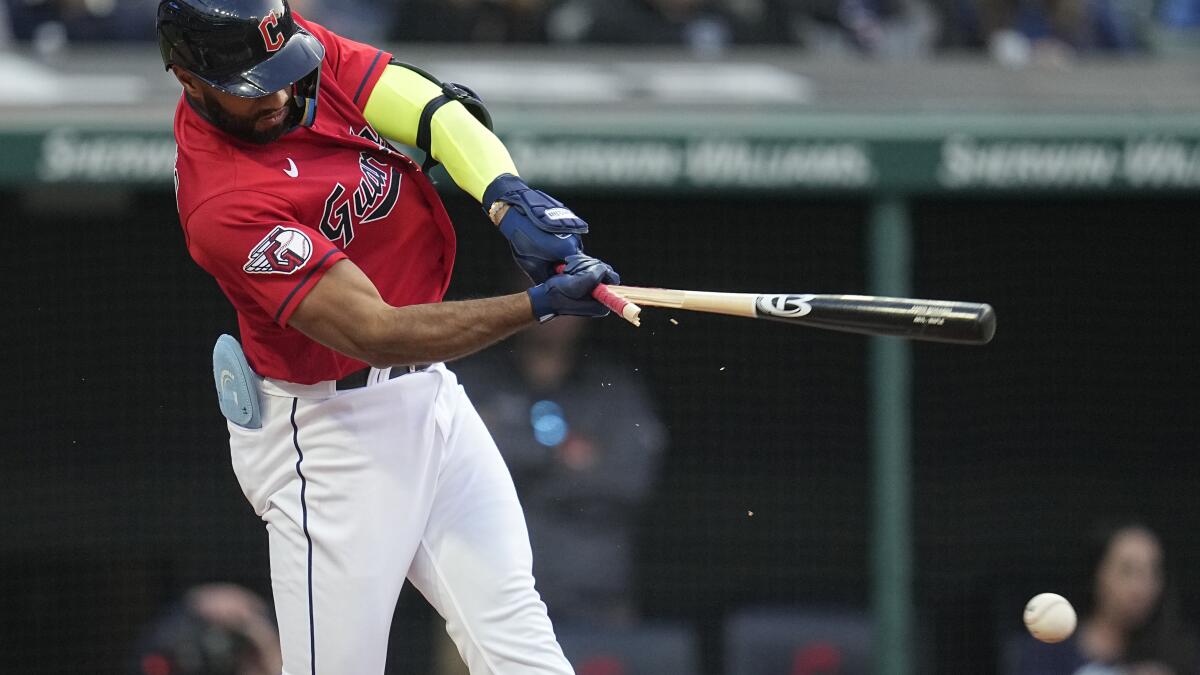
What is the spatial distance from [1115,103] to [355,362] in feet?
8.59

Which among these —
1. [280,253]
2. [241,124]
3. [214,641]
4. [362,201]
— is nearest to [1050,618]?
[362,201]

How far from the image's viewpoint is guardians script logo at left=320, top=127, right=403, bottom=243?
276cm

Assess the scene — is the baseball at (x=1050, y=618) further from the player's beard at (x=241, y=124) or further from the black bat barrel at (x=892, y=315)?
the player's beard at (x=241, y=124)

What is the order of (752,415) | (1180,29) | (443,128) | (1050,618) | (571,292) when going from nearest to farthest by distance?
1. (571,292)
2. (443,128)
3. (1050,618)
4. (752,415)
5. (1180,29)

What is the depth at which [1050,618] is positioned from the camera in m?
3.34

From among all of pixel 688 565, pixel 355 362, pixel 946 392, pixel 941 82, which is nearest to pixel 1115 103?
pixel 941 82

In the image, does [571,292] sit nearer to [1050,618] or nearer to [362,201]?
[362,201]

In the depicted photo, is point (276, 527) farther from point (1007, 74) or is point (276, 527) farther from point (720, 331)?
point (1007, 74)

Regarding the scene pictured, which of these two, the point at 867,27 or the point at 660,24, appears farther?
the point at 867,27

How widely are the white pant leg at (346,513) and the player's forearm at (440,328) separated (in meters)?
0.24

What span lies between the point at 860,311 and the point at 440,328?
66 cm

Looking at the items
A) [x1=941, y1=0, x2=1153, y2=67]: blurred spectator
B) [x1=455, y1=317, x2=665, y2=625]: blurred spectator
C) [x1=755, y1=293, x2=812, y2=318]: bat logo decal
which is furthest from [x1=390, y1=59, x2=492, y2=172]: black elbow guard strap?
[x1=941, y1=0, x2=1153, y2=67]: blurred spectator

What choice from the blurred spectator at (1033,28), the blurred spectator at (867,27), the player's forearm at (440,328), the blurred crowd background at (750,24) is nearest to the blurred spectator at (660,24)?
the blurred crowd background at (750,24)

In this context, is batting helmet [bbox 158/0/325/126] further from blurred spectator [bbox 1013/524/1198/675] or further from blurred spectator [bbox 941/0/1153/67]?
blurred spectator [bbox 941/0/1153/67]
